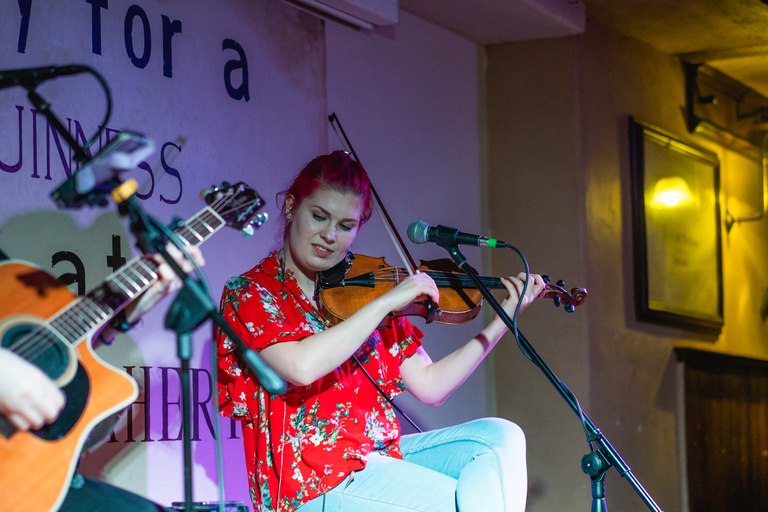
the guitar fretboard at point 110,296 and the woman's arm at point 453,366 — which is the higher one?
the guitar fretboard at point 110,296

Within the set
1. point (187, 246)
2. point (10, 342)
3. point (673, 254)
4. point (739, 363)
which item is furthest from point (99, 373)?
point (739, 363)

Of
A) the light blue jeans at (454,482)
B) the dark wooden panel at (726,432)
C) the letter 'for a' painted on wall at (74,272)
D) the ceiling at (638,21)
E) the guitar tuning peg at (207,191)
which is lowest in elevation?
the dark wooden panel at (726,432)

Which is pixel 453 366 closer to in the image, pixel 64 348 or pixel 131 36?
pixel 64 348

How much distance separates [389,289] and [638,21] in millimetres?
2479

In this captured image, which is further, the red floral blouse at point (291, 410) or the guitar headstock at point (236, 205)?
the red floral blouse at point (291, 410)

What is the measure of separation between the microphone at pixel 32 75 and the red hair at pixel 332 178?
752 millimetres

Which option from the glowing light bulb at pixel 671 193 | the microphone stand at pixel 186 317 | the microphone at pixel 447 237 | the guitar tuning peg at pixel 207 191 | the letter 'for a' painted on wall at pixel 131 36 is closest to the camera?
the microphone stand at pixel 186 317

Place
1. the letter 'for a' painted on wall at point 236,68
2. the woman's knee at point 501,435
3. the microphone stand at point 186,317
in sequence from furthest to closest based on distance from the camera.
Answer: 1. the letter 'for a' painted on wall at point 236,68
2. the woman's knee at point 501,435
3. the microphone stand at point 186,317

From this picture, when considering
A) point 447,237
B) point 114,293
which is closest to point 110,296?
point 114,293

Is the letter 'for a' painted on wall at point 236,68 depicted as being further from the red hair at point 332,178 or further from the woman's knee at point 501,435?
the woman's knee at point 501,435

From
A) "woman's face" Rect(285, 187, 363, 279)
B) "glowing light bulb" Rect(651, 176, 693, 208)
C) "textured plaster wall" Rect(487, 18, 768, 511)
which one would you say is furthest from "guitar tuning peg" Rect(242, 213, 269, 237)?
"glowing light bulb" Rect(651, 176, 693, 208)

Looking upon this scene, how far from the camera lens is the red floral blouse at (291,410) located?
183 centimetres

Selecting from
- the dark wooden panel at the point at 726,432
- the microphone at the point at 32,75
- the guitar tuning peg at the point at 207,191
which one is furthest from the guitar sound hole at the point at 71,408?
the dark wooden panel at the point at 726,432

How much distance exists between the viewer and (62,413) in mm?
1488
